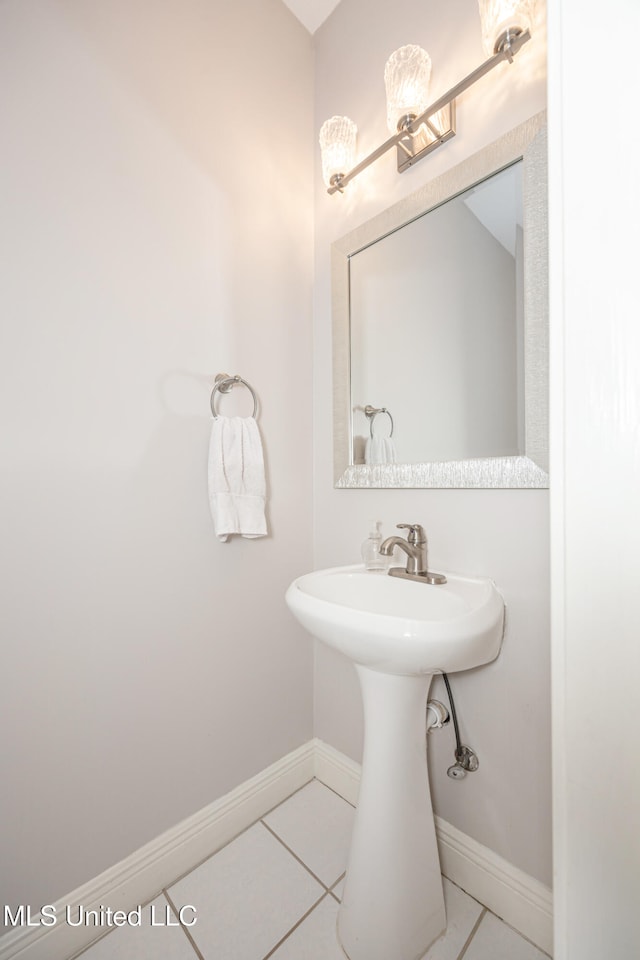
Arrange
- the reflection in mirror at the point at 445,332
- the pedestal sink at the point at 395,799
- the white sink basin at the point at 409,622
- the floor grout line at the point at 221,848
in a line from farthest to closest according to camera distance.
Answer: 1. the floor grout line at the point at 221,848
2. the reflection in mirror at the point at 445,332
3. the pedestal sink at the point at 395,799
4. the white sink basin at the point at 409,622

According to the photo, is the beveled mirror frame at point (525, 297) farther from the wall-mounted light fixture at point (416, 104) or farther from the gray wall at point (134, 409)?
the gray wall at point (134, 409)

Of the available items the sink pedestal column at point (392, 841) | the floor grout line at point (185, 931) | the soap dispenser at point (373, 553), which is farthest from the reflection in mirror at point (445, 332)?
the floor grout line at point (185, 931)

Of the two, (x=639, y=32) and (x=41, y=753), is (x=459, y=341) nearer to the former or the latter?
(x=639, y=32)

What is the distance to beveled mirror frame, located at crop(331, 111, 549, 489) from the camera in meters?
0.85

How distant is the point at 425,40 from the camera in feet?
3.54

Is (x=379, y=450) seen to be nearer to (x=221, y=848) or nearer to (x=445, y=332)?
(x=445, y=332)

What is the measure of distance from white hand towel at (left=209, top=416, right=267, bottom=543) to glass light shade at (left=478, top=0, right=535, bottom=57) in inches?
40.8

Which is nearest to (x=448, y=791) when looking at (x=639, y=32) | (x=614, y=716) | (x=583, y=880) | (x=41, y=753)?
(x=583, y=880)

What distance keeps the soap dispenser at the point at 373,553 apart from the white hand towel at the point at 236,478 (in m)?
0.31

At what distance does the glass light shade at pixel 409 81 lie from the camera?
1016 millimetres

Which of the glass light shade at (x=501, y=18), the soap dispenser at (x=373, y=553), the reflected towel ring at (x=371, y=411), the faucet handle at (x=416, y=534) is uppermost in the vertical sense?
the glass light shade at (x=501, y=18)

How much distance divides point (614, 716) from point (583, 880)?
18 centimetres

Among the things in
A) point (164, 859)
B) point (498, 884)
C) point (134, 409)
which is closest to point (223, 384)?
point (134, 409)

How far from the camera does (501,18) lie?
0.83m
